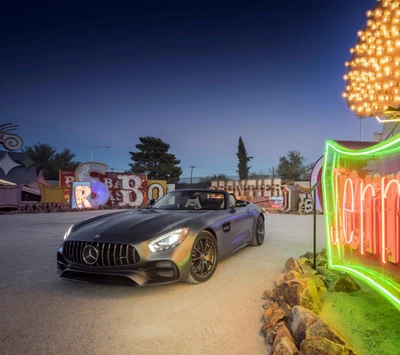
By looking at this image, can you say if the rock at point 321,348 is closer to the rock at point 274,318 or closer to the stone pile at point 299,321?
the stone pile at point 299,321

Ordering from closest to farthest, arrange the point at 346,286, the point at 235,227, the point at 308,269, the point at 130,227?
the point at 346,286, the point at 130,227, the point at 308,269, the point at 235,227

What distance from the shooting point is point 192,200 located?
5145mm

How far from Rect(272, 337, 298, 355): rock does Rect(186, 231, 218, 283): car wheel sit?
172cm

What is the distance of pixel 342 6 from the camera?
9.77 m

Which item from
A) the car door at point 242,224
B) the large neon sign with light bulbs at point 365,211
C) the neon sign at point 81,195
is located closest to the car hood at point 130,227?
the car door at point 242,224

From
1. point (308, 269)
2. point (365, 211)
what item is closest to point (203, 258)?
point (308, 269)

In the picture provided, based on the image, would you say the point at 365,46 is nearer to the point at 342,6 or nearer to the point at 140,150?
the point at 342,6

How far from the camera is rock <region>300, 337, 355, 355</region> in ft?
5.91

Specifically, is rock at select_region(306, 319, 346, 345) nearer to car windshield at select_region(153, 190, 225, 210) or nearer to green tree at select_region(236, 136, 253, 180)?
car windshield at select_region(153, 190, 225, 210)

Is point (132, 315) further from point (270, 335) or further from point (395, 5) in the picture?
point (395, 5)

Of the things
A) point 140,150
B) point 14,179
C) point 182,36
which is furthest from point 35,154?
point 182,36

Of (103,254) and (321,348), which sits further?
(103,254)

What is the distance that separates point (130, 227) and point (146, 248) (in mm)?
547

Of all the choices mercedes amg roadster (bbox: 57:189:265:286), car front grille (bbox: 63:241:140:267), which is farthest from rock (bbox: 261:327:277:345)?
car front grille (bbox: 63:241:140:267)
